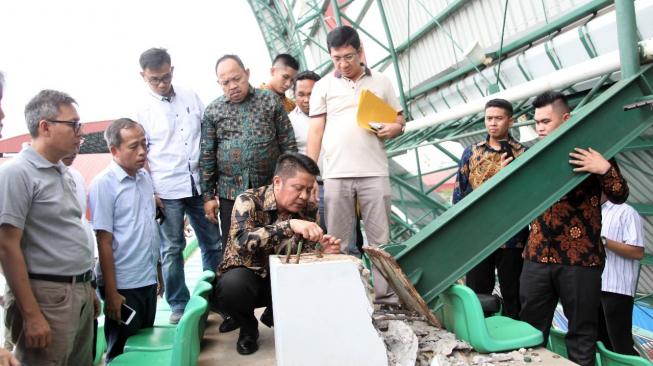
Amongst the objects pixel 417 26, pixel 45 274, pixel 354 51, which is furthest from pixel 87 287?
pixel 417 26

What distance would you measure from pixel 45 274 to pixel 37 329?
0.24 metres

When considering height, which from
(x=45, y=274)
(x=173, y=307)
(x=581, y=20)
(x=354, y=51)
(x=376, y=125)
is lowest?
(x=173, y=307)

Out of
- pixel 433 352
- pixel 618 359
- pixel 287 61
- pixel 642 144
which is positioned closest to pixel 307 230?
pixel 433 352

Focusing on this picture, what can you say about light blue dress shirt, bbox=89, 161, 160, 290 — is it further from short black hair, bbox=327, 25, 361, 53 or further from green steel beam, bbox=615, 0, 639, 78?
green steel beam, bbox=615, 0, 639, 78

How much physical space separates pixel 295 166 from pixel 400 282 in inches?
28.6

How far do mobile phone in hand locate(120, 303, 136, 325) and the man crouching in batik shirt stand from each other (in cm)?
45

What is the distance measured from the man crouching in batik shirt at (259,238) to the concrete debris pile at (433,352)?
1.45 ft

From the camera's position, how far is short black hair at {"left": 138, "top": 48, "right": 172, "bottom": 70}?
2930 mm

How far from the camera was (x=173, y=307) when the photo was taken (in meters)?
3.08

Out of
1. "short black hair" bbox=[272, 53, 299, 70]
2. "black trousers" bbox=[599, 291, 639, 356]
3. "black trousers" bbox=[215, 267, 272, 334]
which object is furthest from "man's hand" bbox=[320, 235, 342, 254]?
"black trousers" bbox=[599, 291, 639, 356]

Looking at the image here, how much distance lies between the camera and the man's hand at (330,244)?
2.18 meters

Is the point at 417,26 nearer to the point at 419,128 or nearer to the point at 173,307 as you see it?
the point at 419,128

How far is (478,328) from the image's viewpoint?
1.97 meters

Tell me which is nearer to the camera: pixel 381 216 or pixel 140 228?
pixel 140 228
